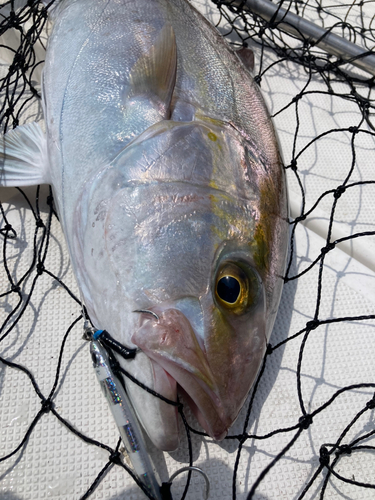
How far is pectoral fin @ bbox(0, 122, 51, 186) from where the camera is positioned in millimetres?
1735

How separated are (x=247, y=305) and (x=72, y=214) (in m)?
0.71

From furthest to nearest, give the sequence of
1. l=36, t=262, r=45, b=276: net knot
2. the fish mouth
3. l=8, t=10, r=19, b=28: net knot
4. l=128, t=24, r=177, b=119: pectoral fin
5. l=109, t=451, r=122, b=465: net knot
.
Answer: l=8, t=10, r=19, b=28: net knot → l=36, t=262, r=45, b=276: net knot → l=128, t=24, r=177, b=119: pectoral fin → l=109, t=451, r=122, b=465: net knot → the fish mouth

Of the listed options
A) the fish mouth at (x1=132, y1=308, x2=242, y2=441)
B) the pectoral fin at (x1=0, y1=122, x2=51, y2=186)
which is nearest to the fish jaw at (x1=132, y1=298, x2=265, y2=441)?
the fish mouth at (x1=132, y1=308, x2=242, y2=441)

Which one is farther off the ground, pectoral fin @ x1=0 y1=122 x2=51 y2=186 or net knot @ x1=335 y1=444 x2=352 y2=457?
pectoral fin @ x1=0 y1=122 x2=51 y2=186

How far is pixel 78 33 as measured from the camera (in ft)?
5.83

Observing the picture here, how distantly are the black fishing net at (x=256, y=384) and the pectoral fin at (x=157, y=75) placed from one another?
0.69 m

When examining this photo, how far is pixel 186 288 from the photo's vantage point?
45.4 inches

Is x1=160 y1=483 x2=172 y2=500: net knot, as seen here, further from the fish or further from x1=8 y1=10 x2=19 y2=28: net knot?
x1=8 y1=10 x2=19 y2=28: net knot

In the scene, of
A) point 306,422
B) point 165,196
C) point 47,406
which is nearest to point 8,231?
point 47,406

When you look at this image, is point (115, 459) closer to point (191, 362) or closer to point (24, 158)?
point (191, 362)

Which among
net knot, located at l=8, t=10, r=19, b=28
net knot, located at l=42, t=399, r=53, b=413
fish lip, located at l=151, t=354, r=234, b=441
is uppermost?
net knot, located at l=8, t=10, r=19, b=28

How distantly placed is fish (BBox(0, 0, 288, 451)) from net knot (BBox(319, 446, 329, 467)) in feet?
1.31

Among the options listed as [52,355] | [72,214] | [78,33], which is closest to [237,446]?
[52,355]

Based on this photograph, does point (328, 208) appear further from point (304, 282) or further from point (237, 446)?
point (237, 446)
